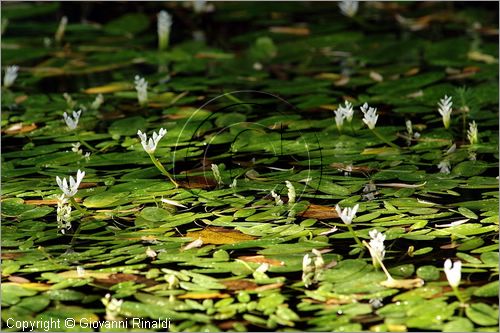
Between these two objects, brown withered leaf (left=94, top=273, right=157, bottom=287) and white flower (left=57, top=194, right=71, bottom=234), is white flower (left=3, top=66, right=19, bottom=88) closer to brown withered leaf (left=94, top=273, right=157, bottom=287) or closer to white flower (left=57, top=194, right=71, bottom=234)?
white flower (left=57, top=194, right=71, bottom=234)

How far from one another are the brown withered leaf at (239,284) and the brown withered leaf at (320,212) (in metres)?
0.48

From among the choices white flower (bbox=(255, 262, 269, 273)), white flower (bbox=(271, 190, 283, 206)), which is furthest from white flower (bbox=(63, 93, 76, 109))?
white flower (bbox=(255, 262, 269, 273))

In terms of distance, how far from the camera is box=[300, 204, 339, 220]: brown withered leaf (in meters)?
2.77

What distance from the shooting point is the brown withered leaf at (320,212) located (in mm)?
2773

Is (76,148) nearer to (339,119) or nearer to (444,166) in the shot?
(339,119)

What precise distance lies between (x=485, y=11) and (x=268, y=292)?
382cm

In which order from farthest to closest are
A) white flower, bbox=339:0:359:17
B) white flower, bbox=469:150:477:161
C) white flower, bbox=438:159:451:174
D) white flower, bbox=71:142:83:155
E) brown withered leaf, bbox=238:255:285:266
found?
white flower, bbox=339:0:359:17
white flower, bbox=71:142:83:155
white flower, bbox=469:150:477:161
white flower, bbox=438:159:451:174
brown withered leaf, bbox=238:255:285:266

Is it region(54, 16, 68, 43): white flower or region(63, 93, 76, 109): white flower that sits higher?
region(54, 16, 68, 43): white flower

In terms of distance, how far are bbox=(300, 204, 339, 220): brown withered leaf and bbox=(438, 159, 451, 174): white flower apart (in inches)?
19.8

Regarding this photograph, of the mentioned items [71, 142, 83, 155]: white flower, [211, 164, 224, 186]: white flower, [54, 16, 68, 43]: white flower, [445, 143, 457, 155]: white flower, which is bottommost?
[211, 164, 224, 186]: white flower

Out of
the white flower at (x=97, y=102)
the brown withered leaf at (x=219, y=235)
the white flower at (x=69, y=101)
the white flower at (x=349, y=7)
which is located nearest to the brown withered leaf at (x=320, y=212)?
the brown withered leaf at (x=219, y=235)

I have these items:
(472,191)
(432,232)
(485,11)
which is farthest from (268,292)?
(485,11)

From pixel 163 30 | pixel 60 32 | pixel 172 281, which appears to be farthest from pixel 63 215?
pixel 60 32

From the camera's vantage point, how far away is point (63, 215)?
9.23 feet
